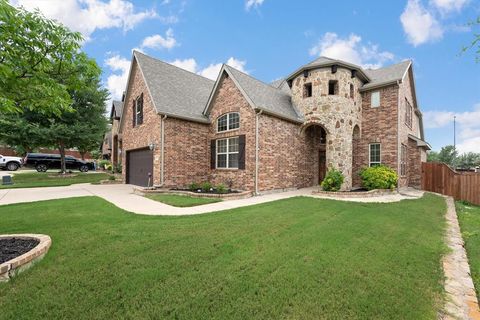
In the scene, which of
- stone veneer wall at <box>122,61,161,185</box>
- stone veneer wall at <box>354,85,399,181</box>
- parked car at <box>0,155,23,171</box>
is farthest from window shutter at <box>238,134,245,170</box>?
parked car at <box>0,155,23,171</box>

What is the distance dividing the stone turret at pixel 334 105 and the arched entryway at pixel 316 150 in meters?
1.38

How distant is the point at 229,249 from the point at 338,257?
1.88m

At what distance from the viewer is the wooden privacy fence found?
12.3 m

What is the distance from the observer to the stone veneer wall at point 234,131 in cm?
1120

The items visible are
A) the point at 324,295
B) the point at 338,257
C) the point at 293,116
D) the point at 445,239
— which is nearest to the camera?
the point at 324,295

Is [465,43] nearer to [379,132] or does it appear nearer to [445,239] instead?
[445,239]

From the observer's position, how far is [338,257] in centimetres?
386

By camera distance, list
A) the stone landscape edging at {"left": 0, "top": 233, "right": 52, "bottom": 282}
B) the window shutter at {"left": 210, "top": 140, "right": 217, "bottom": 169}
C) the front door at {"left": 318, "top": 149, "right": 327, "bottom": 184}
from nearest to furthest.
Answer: the stone landscape edging at {"left": 0, "top": 233, "right": 52, "bottom": 282} < the window shutter at {"left": 210, "top": 140, "right": 217, "bottom": 169} < the front door at {"left": 318, "top": 149, "right": 327, "bottom": 184}

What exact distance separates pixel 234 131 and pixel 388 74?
1069cm

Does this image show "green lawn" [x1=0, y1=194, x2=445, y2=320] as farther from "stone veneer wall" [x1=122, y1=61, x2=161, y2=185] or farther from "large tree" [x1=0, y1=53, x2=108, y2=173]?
"large tree" [x1=0, y1=53, x2=108, y2=173]

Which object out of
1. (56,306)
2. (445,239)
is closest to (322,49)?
(445,239)

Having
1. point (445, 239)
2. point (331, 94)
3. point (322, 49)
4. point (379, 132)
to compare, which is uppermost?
point (322, 49)

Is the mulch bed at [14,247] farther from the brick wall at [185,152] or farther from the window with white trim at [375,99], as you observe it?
the window with white trim at [375,99]

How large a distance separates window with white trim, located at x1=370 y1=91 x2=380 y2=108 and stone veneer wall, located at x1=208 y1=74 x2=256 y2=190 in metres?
8.14
